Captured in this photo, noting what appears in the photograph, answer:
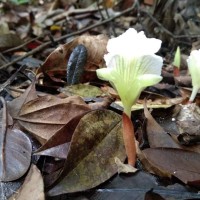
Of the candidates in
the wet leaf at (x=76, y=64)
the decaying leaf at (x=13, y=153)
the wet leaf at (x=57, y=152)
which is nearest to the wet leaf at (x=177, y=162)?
the wet leaf at (x=57, y=152)

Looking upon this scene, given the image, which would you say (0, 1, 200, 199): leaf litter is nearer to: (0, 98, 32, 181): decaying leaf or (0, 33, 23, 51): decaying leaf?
(0, 98, 32, 181): decaying leaf

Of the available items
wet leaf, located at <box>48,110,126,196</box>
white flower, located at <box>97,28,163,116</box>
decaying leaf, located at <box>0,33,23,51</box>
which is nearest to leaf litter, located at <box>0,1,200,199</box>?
wet leaf, located at <box>48,110,126,196</box>

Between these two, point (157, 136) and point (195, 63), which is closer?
point (157, 136)

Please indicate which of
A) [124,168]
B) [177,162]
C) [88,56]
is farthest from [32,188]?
[88,56]

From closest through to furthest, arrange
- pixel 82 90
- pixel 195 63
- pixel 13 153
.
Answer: pixel 13 153 → pixel 195 63 → pixel 82 90

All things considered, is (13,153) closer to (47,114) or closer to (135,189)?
(47,114)

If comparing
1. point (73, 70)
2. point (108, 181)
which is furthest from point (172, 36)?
point (108, 181)

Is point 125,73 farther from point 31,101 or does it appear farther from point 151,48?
point 31,101
